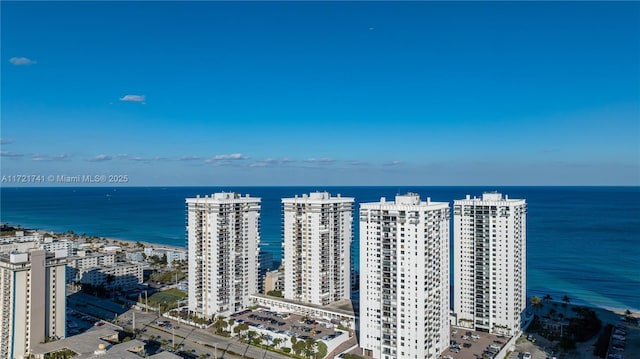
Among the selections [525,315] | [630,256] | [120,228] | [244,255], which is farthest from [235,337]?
[120,228]

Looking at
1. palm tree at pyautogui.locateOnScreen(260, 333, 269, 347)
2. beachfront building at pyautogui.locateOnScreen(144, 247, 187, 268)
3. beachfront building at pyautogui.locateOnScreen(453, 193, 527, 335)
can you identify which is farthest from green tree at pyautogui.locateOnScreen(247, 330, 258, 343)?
beachfront building at pyautogui.locateOnScreen(144, 247, 187, 268)

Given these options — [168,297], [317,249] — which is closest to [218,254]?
[317,249]

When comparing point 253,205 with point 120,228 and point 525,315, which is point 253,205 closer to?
point 525,315

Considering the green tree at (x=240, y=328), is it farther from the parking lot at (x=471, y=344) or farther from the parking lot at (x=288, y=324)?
the parking lot at (x=471, y=344)

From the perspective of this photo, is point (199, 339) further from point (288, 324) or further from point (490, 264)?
point (490, 264)

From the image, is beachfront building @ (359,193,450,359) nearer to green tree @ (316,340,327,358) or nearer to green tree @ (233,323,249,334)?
green tree @ (316,340,327,358)

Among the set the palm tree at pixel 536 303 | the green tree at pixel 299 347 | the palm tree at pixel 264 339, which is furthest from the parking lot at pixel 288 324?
the palm tree at pixel 536 303
